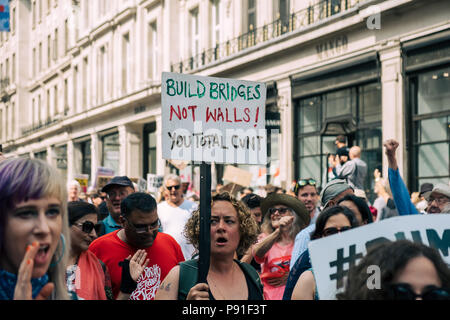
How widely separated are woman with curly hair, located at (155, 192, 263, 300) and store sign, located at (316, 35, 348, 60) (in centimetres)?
1259

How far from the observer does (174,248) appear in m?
5.14

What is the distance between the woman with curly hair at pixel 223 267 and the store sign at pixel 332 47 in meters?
12.6

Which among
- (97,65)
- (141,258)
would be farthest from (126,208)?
(97,65)

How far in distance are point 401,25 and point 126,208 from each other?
1112 centimetres

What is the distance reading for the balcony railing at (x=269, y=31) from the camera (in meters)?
16.8

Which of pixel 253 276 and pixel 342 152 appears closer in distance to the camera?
pixel 253 276

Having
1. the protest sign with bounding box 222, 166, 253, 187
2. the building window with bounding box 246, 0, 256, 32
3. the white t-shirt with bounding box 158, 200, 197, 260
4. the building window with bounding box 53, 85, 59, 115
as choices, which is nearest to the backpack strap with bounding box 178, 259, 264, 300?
the white t-shirt with bounding box 158, 200, 197, 260

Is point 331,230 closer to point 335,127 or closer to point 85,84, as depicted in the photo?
point 335,127

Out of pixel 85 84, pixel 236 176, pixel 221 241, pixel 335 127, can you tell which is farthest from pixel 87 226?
pixel 85 84

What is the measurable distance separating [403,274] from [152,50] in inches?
Result: 1081

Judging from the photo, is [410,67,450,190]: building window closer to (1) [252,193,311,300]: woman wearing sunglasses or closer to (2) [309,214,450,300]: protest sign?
(1) [252,193,311,300]: woman wearing sunglasses

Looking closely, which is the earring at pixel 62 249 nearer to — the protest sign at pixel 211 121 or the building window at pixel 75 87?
the protest sign at pixel 211 121

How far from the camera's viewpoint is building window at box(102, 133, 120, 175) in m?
32.2

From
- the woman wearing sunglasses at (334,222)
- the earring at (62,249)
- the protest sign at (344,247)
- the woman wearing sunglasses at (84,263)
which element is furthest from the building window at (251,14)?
the earring at (62,249)
